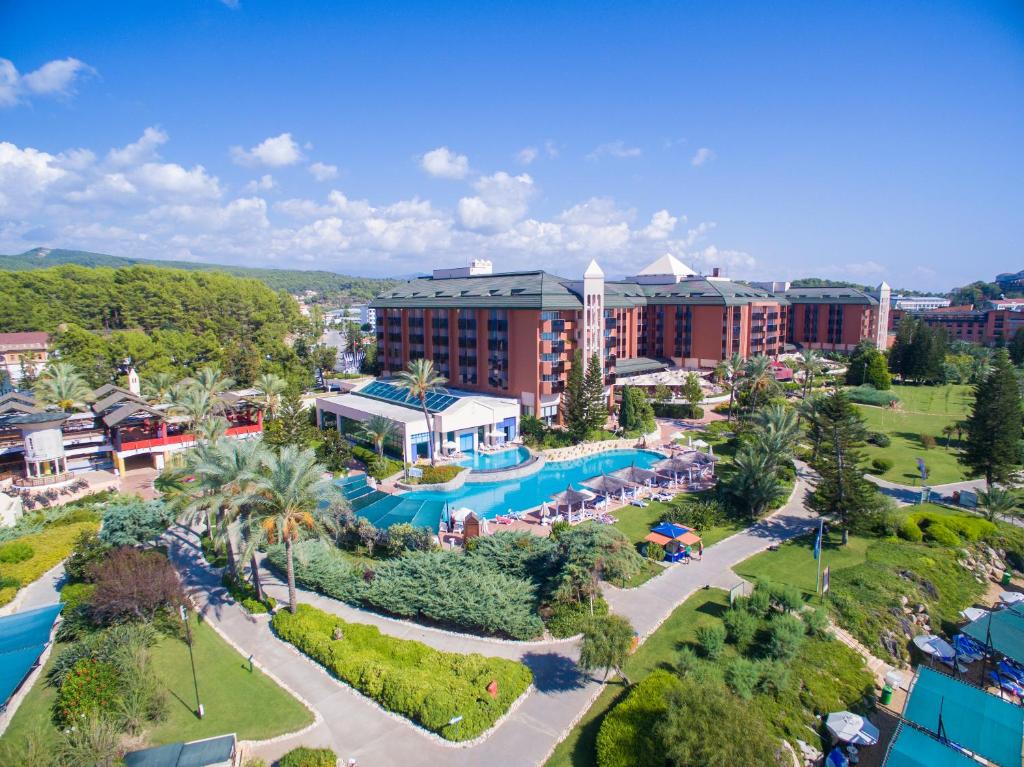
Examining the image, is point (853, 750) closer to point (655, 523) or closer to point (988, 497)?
point (655, 523)

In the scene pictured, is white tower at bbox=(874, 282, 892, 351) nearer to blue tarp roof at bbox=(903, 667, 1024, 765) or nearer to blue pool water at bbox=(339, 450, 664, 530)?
blue pool water at bbox=(339, 450, 664, 530)

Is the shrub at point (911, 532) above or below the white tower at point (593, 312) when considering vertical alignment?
below

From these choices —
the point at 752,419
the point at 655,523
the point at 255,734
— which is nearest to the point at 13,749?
the point at 255,734

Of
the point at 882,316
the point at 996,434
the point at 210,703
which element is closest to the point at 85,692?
the point at 210,703

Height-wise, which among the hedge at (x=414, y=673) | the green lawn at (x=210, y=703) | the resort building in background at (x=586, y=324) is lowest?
the green lawn at (x=210, y=703)

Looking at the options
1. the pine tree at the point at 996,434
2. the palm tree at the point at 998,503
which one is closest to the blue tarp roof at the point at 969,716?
the palm tree at the point at 998,503

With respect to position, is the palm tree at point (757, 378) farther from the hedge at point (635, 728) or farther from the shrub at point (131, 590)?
the shrub at point (131, 590)

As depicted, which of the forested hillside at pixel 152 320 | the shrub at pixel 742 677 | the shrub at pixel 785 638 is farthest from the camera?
the forested hillside at pixel 152 320
